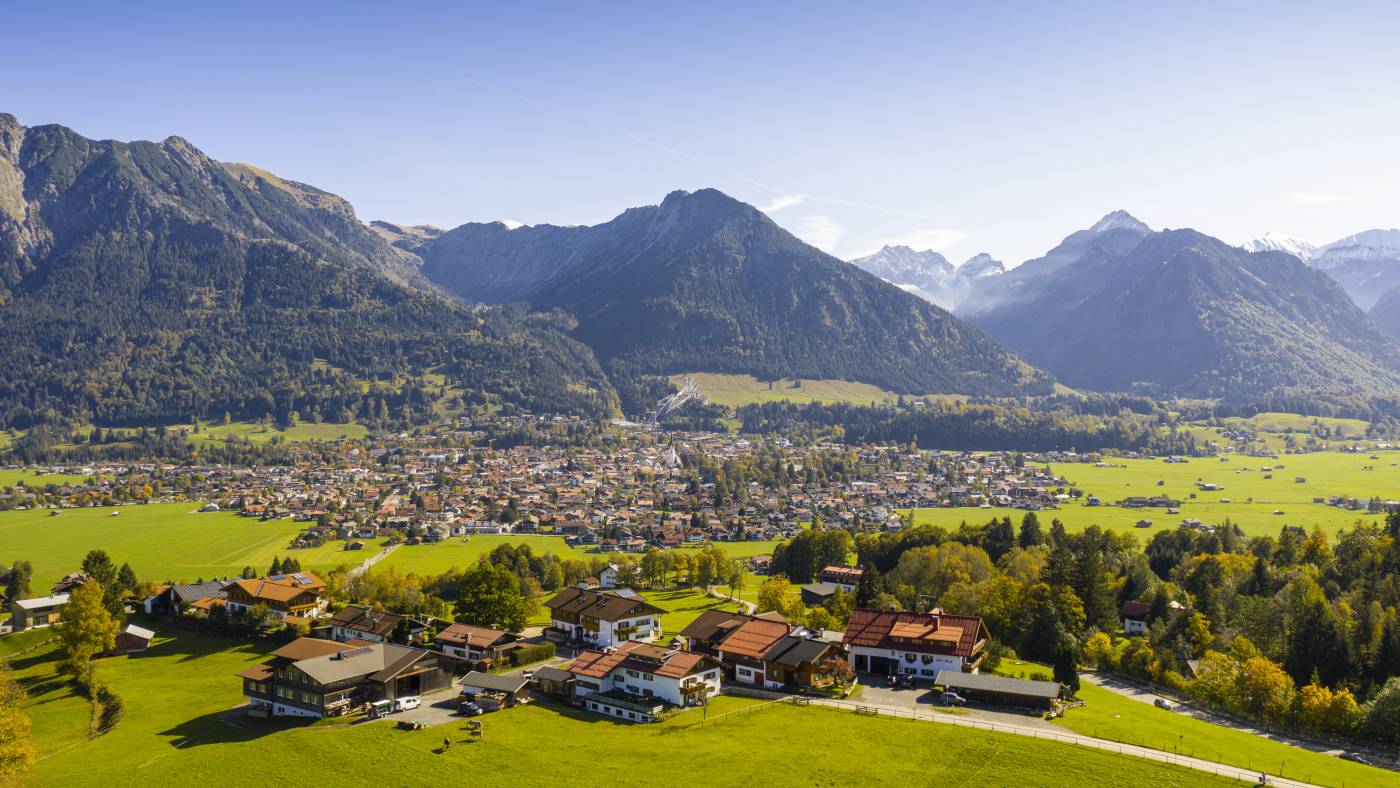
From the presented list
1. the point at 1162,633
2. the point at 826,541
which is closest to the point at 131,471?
the point at 826,541

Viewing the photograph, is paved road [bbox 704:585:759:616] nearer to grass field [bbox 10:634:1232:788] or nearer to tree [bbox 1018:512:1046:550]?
grass field [bbox 10:634:1232:788]

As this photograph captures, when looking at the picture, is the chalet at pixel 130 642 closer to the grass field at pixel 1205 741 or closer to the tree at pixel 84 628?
the tree at pixel 84 628

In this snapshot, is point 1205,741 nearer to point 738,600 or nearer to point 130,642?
point 738,600

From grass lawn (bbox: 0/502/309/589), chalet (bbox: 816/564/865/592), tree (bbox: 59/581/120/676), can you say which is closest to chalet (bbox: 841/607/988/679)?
chalet (bbox: 816/564/865/592)

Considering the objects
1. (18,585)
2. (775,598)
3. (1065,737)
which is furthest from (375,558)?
(1065,737)

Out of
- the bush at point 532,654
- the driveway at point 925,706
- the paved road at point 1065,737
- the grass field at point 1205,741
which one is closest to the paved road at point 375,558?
the bush at point 532,654

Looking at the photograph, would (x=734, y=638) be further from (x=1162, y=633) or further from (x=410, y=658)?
(x=1162, y=633)
